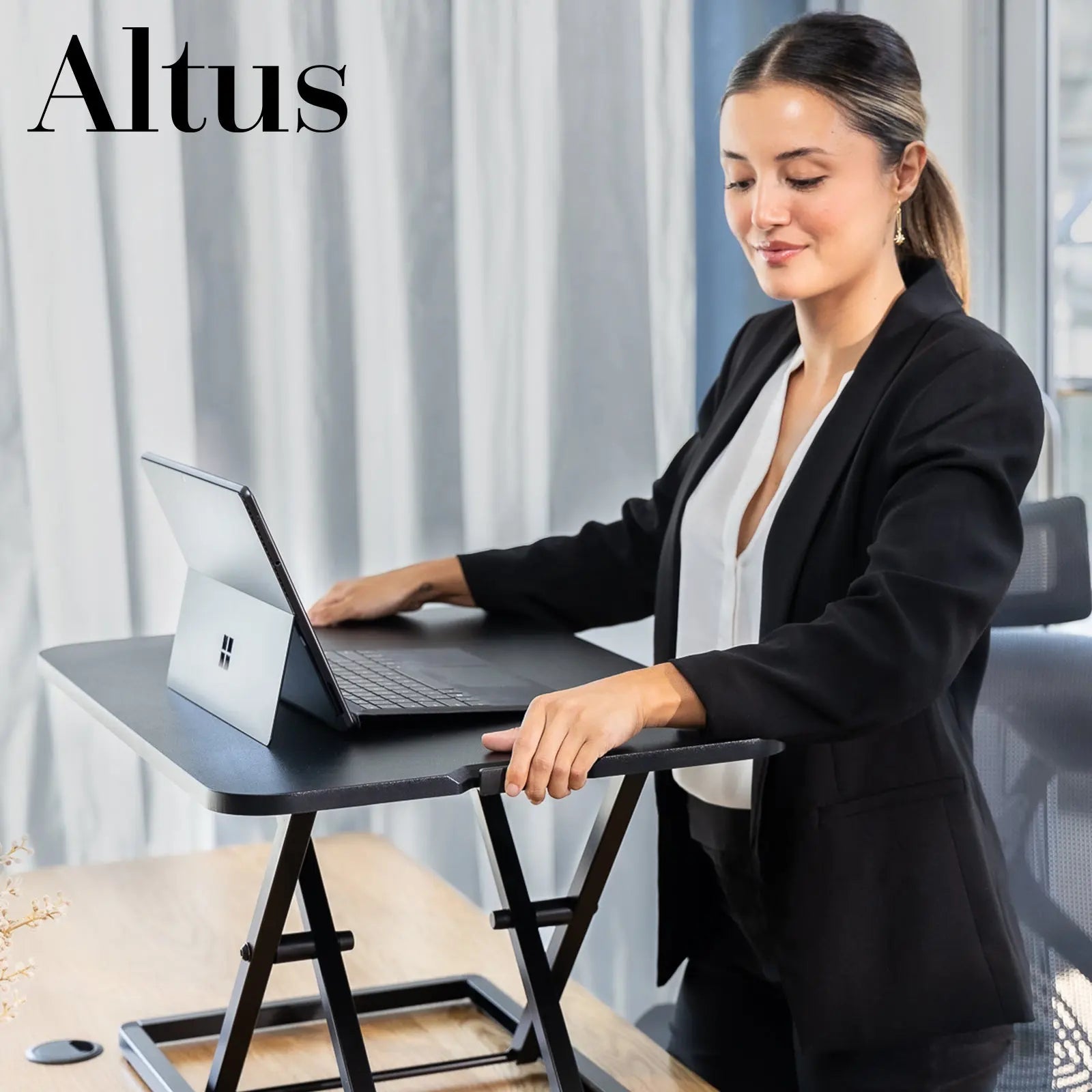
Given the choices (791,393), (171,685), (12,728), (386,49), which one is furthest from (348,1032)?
(386,49)

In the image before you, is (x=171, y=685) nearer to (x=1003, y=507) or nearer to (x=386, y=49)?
(x=1003, y=507)

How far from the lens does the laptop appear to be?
1.07 meters

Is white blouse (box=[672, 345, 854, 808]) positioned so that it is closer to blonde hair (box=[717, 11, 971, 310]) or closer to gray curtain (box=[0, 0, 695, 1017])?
blonde hair (box=[717, 11, 971, 310])

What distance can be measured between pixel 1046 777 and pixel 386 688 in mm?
537

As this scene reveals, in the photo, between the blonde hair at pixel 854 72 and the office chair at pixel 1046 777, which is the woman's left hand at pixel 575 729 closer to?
the office chair at pixel 1046 777

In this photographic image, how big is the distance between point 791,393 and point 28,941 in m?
0.92

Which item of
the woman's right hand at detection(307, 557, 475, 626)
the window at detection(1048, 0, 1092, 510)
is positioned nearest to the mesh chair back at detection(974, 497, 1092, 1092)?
the woman's right hand at detection(307, 557, 475, 626)

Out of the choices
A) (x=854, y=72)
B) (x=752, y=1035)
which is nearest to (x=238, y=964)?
(x=752, y=1035)

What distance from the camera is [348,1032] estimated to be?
111 centimetres

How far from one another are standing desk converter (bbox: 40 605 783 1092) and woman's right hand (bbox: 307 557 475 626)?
0.10 metres

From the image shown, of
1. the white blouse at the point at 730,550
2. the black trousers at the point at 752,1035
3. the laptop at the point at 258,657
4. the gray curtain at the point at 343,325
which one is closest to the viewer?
the laptop at the point at 258,657

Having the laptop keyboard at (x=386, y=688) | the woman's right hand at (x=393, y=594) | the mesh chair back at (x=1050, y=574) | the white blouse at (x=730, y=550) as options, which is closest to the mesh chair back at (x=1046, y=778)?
the mesh chair back at (x=1050, y=574)

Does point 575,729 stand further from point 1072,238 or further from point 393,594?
point 1072,238

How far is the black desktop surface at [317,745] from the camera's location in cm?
94
